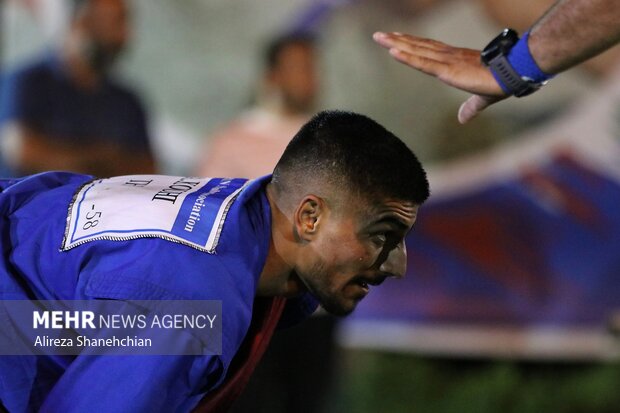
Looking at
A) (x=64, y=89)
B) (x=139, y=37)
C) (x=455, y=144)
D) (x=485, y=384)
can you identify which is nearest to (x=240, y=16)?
(x=139, y=37)

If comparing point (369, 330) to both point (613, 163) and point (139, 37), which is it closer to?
point (613, 163)

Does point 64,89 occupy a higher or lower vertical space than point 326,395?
higher

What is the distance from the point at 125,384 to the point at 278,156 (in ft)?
9.17

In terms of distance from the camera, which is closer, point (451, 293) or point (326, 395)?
point (326, 395)

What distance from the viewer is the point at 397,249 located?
2.26m

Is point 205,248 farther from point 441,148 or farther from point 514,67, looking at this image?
point 441,148

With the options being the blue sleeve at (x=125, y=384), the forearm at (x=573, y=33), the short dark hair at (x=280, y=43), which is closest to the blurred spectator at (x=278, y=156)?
the short dark hair at (x=280, y=43)

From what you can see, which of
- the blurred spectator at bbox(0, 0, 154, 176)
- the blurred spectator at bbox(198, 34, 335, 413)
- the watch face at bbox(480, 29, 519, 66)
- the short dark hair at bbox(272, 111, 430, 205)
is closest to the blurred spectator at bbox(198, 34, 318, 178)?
the blurred spectator at bbox(198, 34, 335, 413)

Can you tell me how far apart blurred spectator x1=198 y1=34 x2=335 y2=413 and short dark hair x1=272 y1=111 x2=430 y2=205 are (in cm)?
220

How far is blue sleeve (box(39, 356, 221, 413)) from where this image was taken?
5.93 feet

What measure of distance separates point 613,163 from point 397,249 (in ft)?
9.23

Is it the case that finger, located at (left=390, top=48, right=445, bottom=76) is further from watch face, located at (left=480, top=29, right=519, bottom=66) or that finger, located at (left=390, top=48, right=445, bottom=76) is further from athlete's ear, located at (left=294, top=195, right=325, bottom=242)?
athlete's ear, located at (left=294, top=195, right=325, bottom=242)

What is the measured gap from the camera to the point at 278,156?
4543mm

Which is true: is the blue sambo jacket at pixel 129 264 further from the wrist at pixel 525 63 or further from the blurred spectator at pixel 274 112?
the blurred spectator at pixel 274 112
